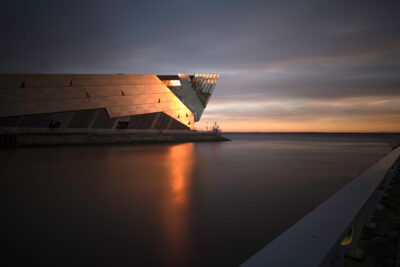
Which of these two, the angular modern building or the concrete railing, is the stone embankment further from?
the angular modern building

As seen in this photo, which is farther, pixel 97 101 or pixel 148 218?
pixel 97 101

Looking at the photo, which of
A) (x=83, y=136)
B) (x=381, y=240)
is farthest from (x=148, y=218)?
(x=83, y=136)

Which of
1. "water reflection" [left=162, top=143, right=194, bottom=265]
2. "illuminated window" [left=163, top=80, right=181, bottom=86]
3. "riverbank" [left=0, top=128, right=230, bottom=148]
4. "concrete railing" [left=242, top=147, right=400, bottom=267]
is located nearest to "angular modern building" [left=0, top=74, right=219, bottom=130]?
"illuminated window" [left=163, top=80, right=181, bottom=86]

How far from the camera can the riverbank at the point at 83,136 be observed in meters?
29.5

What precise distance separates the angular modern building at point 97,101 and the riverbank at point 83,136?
1923 mm

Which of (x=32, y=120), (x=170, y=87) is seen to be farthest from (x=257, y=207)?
(x=170, y=87)

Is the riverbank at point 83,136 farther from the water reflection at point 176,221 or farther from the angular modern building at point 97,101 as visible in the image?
the water reflection at point 176,221

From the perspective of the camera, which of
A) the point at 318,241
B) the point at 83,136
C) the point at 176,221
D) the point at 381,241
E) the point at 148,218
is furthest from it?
the point at 83,136

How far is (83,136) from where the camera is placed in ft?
115

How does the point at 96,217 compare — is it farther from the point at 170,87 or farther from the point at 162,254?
the point at 170,87

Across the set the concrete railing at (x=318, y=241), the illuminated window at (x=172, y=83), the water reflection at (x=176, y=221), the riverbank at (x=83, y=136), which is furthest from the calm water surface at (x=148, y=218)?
the illuminated window at (x=172, y=83)

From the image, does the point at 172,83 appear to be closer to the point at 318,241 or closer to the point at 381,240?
the point at 381,240

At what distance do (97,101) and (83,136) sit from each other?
20.8 feet

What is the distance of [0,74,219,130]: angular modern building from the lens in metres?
32.9
